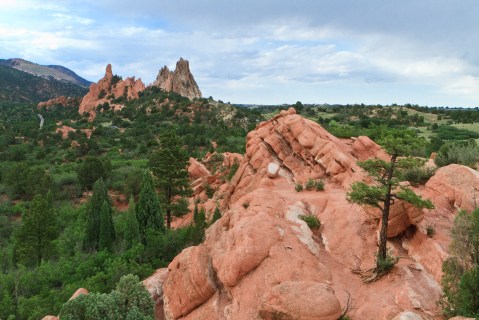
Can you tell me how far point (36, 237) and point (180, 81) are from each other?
110 meters

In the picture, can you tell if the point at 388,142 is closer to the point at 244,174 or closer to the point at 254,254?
the point at 254,254

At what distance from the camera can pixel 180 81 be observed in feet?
445

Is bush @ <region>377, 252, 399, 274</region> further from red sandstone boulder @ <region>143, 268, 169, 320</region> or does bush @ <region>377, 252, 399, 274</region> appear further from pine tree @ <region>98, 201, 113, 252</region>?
pine tree @ <region>98, 201, 113, 252</region>

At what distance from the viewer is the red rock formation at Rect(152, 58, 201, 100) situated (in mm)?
133988

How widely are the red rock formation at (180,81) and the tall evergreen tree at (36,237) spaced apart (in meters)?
104

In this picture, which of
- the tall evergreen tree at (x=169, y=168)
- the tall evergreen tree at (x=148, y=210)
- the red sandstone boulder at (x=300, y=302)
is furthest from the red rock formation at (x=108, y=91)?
the red sandstone boulder at (x=300, y=302)

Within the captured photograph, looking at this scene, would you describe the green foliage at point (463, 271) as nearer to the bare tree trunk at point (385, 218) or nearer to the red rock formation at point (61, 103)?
the bare tree trunk at point (385, 218)

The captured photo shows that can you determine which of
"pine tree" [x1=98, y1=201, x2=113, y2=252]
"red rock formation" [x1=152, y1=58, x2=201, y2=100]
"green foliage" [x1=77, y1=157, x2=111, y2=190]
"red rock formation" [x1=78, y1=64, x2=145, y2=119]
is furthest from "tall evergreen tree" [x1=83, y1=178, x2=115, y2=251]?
"red rock formation" [x1=78, y1=64, x2=145, y2=119]

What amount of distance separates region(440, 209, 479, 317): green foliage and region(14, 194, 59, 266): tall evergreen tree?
30.1 meters

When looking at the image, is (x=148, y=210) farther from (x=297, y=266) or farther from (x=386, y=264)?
(x=386, y=264)

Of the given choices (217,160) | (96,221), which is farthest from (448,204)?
(217,160)

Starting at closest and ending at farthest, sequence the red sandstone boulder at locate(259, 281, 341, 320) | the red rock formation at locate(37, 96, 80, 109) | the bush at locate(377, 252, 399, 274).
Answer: the red sandstone boulder at locate(259, 281, 341, 320), the bush at locate(377, 252, 399, 274), the red rock formation at locate(37, 96, 80, 109)

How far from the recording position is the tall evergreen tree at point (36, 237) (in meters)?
31.1

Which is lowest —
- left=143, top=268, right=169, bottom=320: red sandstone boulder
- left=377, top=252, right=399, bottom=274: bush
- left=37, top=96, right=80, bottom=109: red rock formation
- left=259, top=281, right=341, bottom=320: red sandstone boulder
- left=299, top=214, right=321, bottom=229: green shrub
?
left=143, top=268, right=169, bottom=320: red sandstone boulder
